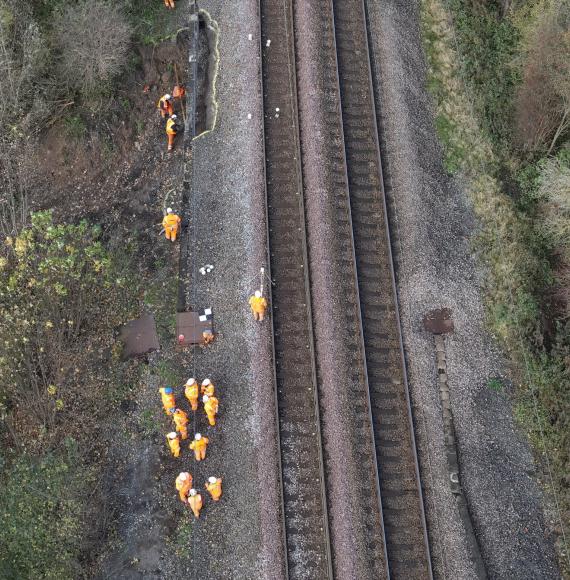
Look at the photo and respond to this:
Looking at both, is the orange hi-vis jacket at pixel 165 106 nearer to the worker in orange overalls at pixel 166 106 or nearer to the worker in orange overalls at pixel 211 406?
the worker in orange overalls at pixel 166 106

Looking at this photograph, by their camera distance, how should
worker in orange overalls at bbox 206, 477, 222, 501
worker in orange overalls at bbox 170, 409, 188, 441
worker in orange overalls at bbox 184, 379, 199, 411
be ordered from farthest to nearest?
worker in orange overalls at bbox 184, 379, 199, 411 < worker in orange overalls at bbox 170, 409, 188, 441 < worker in orange overalls at bbox 206, 477, 222, 501

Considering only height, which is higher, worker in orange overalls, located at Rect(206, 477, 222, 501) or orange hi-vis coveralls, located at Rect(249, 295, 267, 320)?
orange hi-vis coveralls, located at Rect(249, 295, 267, 320)

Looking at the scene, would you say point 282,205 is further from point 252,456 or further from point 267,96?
point 252,456

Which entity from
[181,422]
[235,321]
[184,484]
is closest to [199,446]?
[181,422]

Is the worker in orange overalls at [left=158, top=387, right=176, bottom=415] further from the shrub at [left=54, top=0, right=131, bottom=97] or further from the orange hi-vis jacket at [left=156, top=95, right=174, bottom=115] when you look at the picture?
the shrub at [left=54, top=0, right=131, bottom=97]

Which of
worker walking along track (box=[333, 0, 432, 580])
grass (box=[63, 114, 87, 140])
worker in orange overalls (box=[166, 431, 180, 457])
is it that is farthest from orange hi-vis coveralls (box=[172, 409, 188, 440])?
grass (box=[63, 114, 87, 140])

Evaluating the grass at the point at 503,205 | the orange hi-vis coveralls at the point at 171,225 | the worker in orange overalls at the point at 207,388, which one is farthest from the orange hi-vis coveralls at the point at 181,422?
the grass at the point at 503,205

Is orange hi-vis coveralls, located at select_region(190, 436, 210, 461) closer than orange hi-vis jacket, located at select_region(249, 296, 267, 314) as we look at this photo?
Yes

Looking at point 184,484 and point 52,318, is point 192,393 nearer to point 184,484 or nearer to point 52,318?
point 184,484
